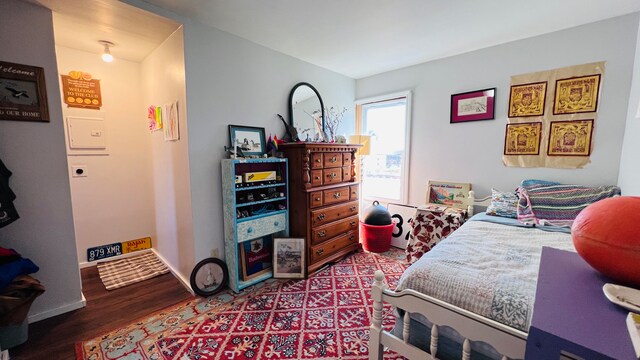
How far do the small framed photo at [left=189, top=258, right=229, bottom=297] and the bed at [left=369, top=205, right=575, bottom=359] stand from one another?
161 cm

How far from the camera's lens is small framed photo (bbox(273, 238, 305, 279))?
258 cm

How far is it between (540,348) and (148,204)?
3.83 meters

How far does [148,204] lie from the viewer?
3.25 m

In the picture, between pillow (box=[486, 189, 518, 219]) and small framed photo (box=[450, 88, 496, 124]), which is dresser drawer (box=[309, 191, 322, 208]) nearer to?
pillow (box=[486, 189, 518, 219])

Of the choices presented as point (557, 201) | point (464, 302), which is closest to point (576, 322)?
point (464, 302)

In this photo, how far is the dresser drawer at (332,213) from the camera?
8.77ft

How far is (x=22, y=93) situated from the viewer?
5.88ft

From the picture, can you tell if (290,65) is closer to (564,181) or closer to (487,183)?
(487,183)

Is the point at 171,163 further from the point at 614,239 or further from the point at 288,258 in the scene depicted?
the point at 614,239

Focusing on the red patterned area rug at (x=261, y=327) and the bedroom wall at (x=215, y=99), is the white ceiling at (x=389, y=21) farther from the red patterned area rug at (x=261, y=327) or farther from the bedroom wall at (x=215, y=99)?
the red patterned area rug at (x=261, y=327)

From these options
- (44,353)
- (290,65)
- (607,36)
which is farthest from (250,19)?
(607,36)

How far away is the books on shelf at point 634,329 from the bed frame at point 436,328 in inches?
15.2

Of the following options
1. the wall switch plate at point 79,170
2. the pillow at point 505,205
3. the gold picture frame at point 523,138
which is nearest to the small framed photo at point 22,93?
the wall switch plate at point 79,170

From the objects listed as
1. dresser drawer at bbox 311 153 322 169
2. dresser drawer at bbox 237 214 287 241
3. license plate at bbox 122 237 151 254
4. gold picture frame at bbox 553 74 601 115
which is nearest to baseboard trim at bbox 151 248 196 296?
license plate at bbox 122 237 151 254
